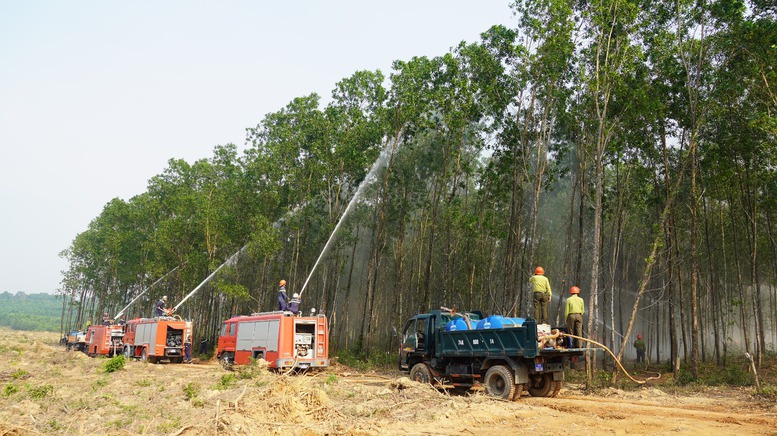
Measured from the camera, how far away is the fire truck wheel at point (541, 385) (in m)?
14.6

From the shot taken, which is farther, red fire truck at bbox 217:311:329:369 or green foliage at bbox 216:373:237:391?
red fire truck at bbox 217:311:329:369

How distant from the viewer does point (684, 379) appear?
20484mm

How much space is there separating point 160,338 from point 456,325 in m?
18.1

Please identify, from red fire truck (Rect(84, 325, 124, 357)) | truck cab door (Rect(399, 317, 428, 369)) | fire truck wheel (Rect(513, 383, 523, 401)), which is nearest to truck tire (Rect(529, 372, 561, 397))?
fire truck wheel (Rect(513, 383, 523, 401))

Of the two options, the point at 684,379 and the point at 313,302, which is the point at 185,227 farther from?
the point at 684,379

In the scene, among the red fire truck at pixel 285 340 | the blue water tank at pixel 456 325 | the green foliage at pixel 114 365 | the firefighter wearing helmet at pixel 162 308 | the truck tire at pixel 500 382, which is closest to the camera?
the truck tire at pixel 500 382

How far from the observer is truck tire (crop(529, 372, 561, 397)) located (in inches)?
576

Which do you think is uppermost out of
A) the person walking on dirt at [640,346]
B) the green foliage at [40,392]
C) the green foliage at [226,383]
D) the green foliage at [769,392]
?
the person walking on dirt at [640,346]

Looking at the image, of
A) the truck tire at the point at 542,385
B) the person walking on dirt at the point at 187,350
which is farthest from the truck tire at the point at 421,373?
the person walking on dirt at the point at 187,350

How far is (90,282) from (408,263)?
39.0 m

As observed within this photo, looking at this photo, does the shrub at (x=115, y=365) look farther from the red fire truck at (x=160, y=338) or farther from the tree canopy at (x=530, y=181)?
the tree canopy at (x=530, y=181)

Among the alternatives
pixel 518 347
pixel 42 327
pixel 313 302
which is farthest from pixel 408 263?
pixel 42 327

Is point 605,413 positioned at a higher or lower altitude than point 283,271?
lower

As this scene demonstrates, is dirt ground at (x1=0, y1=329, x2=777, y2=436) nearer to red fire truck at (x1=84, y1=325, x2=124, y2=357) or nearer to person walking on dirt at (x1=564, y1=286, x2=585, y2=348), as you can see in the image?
person walking on dirt at (x1=564, y1=286, x2=585, y2=348)
